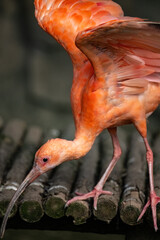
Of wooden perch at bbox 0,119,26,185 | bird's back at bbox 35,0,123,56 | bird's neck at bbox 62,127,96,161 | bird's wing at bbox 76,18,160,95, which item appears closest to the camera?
bird's wing at bbox 76,18,160,95

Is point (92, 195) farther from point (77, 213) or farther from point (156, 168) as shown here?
point (156, 168)

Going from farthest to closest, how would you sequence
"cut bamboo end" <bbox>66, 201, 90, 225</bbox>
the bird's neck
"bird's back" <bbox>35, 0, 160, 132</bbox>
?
"cut bamboo end" <bbox>66, 201, 90, 225</bbox> < the bird's neck < "bird's back" <bbox>35, 0, 160, 132</bbox>

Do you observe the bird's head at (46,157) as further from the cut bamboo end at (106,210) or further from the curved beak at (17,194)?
the cut bamboo end at (106,210)

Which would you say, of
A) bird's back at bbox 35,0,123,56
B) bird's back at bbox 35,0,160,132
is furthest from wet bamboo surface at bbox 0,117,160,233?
bird's back at bbox 35,0,123,56

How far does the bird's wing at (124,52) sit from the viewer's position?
362 centimetres

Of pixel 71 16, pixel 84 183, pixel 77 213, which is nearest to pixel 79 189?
pixel 84 183

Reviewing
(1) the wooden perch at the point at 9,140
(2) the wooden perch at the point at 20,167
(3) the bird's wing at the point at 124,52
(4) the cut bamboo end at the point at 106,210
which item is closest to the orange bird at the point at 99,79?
(3) the bird's wing at the point at 124,52

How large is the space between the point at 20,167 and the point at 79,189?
0.80 metres

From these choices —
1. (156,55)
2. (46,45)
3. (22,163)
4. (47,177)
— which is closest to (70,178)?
(47,177)

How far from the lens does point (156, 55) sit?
4.22 metres

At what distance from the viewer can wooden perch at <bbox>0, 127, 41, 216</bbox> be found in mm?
4414

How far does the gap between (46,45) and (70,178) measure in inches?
126

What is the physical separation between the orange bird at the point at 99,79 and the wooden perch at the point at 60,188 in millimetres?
116

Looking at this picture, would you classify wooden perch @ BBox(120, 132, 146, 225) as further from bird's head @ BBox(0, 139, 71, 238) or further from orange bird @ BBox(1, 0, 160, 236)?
bird's head @ BBox(0, 139, 71, 238)
